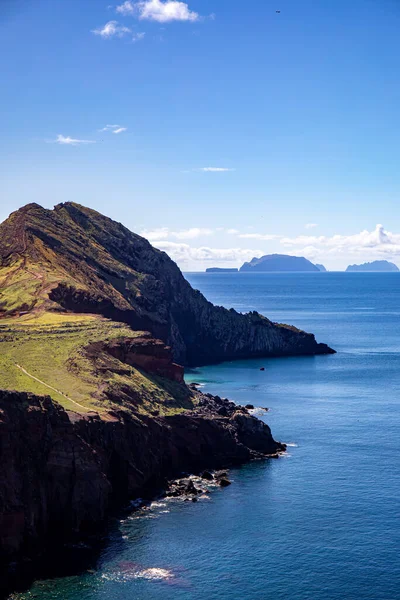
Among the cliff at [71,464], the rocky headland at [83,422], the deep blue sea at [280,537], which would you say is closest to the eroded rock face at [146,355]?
the rocky headland at [83,422]

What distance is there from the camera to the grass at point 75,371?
111125mm

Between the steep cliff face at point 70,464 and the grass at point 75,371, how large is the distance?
189 inches

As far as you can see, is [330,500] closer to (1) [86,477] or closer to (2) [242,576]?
(2) [242,576]

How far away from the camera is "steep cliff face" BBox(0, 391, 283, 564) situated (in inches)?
3445

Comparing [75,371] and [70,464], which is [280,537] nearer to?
[70,464]

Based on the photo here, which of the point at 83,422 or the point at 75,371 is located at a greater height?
the point at 75,371

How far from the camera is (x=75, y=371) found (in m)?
122

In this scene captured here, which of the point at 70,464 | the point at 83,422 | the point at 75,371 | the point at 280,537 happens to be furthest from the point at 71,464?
the point at 75,371

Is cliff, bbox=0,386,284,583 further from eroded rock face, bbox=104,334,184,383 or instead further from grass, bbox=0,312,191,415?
eroded rock face, bbox=104,334,184,383

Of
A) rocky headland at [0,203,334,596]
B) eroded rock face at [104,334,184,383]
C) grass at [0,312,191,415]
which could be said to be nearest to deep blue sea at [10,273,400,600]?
rocky headland at [0,203,334,596]

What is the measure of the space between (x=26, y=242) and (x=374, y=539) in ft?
422

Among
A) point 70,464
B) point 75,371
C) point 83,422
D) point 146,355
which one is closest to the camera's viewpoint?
point 70,464

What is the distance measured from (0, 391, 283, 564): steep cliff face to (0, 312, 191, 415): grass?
4.79m

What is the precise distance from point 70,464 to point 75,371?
1145 inches
